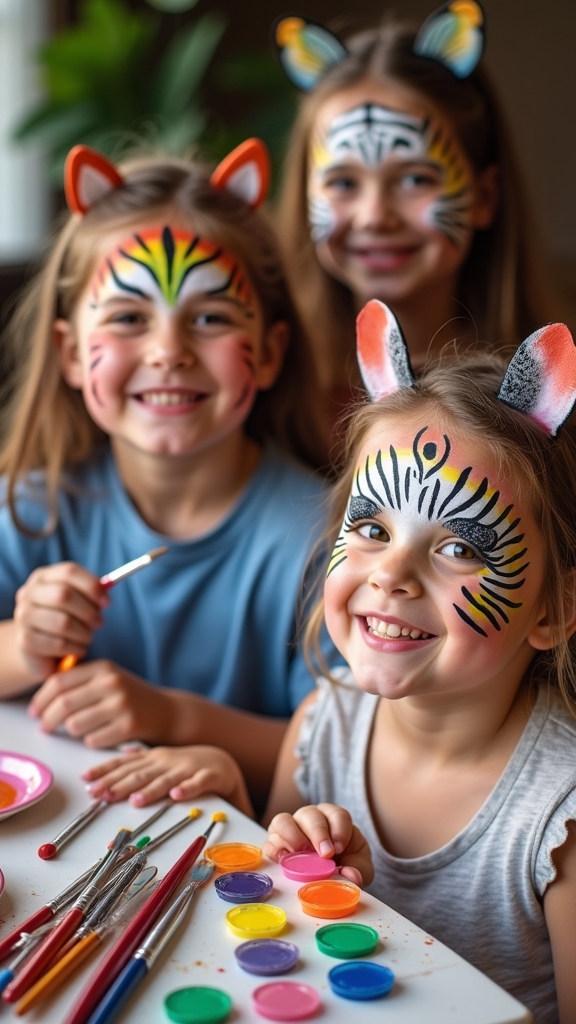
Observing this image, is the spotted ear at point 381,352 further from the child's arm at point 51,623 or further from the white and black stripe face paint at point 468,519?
the child's arm at point 51,623

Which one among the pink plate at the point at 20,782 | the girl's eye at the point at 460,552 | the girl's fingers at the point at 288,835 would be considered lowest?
the girl's fingers at the point at 288,835

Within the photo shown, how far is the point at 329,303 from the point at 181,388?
674 mm

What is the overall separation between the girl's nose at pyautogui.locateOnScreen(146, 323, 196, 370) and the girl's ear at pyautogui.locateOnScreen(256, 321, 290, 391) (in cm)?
13

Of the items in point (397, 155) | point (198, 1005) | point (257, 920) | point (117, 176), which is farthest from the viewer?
point (397, 155)

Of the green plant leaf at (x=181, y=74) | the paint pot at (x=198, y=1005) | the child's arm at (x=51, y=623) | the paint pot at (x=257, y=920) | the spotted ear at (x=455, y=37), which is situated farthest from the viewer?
the green plant leaf at (x=181, y=74)

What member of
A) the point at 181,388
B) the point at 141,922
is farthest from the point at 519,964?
the point at 181,388

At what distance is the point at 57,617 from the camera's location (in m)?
1.26

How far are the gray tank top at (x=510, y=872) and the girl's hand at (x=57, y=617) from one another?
39 cm

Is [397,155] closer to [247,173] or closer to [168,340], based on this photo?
[247,173]

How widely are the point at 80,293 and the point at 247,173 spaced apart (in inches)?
10.5

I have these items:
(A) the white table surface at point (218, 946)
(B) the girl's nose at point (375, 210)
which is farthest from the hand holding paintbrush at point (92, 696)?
(B) the girl's nose at point (375, 210)

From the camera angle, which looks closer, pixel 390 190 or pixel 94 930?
pixel 94 930

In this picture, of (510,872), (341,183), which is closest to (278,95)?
(341,183)

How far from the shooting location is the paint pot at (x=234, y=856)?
882mm
